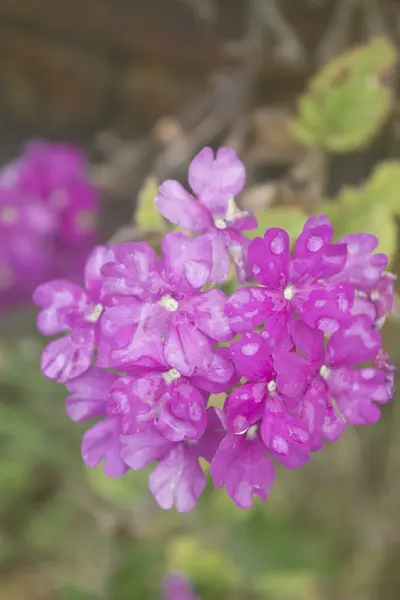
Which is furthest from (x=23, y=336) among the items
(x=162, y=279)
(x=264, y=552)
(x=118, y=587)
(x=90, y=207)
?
(x=162, y=279)

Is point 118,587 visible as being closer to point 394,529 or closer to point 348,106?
point 394,529

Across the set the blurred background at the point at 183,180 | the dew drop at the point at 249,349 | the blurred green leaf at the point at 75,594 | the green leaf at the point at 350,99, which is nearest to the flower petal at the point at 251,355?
the dew drop at the point at 249,349

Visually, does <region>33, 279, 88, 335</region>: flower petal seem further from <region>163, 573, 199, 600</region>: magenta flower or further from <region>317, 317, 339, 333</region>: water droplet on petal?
<region>163, 573, 199, 600</region>: magenta flower

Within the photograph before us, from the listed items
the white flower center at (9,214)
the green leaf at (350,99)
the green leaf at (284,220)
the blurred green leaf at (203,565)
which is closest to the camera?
the green leaf at (284,220)

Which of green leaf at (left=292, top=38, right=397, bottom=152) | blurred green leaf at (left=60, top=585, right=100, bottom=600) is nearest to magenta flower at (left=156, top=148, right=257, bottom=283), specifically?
green leaf at (left=292, top=38, right=397, bottom=152)

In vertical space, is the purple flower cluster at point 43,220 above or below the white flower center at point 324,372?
above

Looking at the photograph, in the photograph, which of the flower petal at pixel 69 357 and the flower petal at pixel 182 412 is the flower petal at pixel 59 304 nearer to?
the flower petal at pixel 69 357

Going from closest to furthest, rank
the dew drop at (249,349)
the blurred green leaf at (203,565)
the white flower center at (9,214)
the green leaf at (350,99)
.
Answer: the dew drop at (249,349), the green leaf at (350,99), the white flower center at (9,214), the blurred green leaf at (203,565)

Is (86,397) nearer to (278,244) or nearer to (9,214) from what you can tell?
(278,244)

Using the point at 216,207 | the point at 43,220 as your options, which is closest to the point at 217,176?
the point at 216,207

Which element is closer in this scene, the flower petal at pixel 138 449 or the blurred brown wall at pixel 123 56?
the flower petal at pixel 138 449
